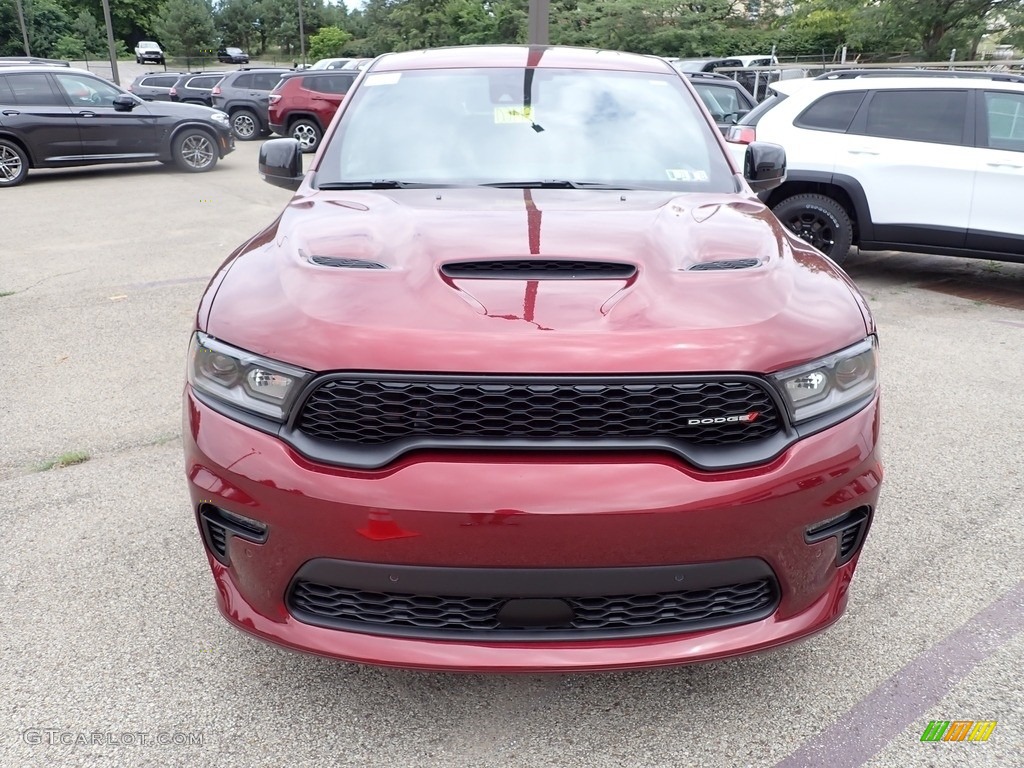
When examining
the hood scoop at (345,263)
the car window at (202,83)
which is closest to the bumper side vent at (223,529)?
the hood scoop at (345,263)

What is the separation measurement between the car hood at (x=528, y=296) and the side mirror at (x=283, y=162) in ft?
3.18

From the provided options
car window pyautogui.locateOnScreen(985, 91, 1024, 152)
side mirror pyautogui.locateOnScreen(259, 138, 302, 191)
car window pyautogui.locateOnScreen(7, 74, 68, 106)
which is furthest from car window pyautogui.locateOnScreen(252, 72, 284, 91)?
side mirror pyautogui.locateOnScreen(259, 138, 302, 191)

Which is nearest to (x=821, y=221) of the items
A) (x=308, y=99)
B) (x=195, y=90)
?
(x=308, y=99)

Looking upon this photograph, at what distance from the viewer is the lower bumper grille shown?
1.93 m

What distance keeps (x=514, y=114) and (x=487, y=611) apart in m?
2.04

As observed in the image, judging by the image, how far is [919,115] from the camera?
7.04m

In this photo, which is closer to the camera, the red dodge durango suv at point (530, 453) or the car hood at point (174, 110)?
the red dodge durango suv at point (530, 453)

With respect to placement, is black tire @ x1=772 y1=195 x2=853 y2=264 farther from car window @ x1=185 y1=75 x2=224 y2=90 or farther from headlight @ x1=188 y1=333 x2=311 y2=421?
car window @ x1=185 y1=75 x2=224 y2=90

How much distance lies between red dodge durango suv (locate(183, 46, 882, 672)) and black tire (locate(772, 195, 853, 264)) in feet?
17.6

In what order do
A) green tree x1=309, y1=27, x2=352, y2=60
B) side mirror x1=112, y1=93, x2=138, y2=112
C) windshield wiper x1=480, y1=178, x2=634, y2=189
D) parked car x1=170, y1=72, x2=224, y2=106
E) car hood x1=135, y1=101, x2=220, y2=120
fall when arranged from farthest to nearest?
green tree x1=309, y1=27, x2=352, y2=60 < parked car x1=170, y1=72, x2=224, y2=106 < car hood x1=135, y1=101, x2=220, y2=120 < side mirror x1=112, y1=93, x2=138, y2=112 < windshield wiper x1=480, y1=178, x2=634, y2=189

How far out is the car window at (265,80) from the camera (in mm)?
20938

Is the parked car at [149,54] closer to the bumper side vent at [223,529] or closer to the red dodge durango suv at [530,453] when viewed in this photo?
the red dodge durango suv at [530,453]

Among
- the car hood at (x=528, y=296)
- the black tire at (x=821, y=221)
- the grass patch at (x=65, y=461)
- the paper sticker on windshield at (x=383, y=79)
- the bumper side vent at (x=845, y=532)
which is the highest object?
the paper sticker on windshield at (x=383, y=79)

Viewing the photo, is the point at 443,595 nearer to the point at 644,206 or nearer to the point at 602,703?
the point at 602,703
